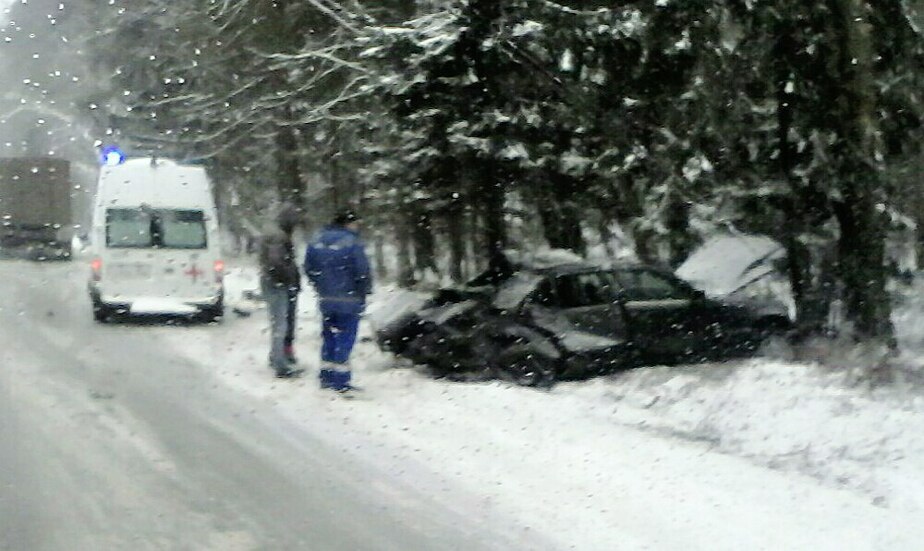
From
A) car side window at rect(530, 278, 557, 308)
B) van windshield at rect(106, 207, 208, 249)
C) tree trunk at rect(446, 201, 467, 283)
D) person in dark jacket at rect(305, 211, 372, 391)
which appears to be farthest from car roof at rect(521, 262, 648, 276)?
van windshield at rect(106, 207, 208, 249)

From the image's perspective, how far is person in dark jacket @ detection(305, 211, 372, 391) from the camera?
12.2m

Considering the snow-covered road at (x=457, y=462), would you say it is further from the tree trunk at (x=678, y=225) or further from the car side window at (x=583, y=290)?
the tree trunk at (x=678, y=225)

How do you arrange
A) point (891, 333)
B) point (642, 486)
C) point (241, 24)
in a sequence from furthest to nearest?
point (241, 24) → point (891, 333) → point (642, 486)

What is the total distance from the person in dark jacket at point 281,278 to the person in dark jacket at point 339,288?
1117 millimetres

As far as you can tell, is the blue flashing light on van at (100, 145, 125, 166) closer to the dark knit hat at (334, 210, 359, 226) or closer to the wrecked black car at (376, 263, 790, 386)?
the wrecked black car at (376, 263, 790, 386)

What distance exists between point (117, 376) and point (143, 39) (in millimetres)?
17754

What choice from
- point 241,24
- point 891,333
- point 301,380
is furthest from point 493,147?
point 241,24

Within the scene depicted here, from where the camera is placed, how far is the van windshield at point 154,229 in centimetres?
1930

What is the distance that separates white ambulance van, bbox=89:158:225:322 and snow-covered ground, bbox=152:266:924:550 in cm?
586

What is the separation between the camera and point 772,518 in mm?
7496

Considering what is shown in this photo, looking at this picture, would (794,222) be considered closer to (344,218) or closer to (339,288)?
(344,218)

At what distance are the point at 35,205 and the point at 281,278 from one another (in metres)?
28.6

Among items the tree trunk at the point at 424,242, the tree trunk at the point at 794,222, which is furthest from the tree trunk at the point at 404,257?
the tree trunk at the point at 794,222

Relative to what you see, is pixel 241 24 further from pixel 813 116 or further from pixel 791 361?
pixel 791 361
